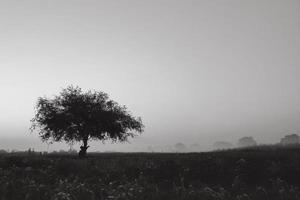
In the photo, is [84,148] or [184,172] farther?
[84,148]

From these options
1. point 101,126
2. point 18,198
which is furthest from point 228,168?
point 101,126

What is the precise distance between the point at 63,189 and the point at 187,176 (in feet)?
43.6

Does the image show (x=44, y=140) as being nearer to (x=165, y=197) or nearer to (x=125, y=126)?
(x=125, y=126)

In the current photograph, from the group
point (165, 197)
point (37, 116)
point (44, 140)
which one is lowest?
point (165, 197)

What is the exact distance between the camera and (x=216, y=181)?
90.1 ft

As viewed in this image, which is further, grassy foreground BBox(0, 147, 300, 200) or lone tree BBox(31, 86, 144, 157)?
lone tree BBox(31, 86, 144, 157)

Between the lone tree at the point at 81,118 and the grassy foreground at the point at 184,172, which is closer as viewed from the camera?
the grassy foreground at the point at 184,172

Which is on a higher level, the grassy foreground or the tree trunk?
the tree trunk

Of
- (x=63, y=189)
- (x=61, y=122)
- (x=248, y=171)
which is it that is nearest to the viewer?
(x=63, y=189)

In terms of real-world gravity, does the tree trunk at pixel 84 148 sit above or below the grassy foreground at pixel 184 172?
above

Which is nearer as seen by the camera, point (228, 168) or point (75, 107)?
point (228, 168)

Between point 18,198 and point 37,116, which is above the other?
point 37,116

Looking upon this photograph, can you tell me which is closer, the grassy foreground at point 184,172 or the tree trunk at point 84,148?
the grassy foreground at point 184,172

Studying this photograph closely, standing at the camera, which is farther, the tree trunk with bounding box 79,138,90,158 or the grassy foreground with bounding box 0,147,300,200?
the tree trunk with bounding box 79,138,90,158
